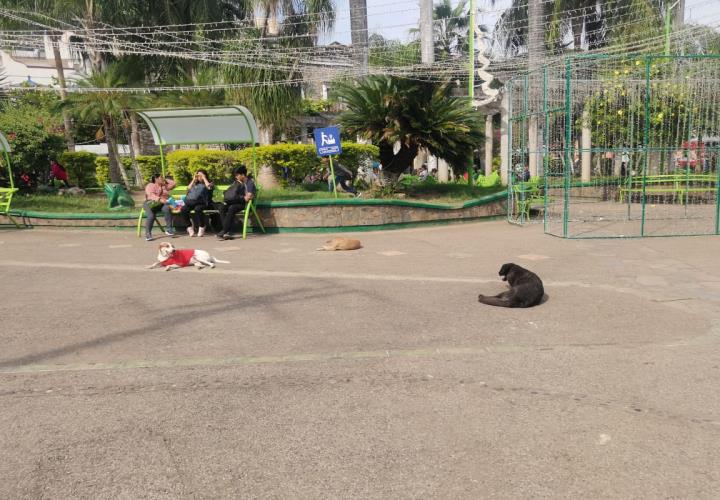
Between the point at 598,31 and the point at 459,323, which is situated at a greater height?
the point at 598,31

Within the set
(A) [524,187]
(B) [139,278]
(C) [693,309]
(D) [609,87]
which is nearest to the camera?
(C) [693,309]

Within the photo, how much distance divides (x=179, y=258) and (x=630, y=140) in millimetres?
12330

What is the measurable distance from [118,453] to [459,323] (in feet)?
10.8

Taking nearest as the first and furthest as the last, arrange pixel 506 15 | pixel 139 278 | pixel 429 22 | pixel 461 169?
pixel 139 278 → pixel 461 169 → pixel 429 22 → pixel 506 15

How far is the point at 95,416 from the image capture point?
3570 millimetres

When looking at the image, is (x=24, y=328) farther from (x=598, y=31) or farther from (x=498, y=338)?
(x=598, y=31)

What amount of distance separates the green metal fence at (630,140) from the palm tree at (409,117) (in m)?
1.29


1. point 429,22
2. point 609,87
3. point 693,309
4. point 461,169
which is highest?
point 429,22

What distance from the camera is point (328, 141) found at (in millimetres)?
13219

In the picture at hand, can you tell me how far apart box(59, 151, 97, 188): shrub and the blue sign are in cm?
1319

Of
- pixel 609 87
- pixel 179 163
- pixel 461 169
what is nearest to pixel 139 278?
pixel 461 169

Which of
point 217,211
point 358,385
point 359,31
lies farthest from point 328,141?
point 358,385

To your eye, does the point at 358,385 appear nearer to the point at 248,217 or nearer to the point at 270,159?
the point at 248,217

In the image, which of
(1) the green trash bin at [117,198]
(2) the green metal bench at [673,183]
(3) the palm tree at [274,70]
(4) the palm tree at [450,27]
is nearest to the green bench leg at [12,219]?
(1) the green trash bin at [117,198]
